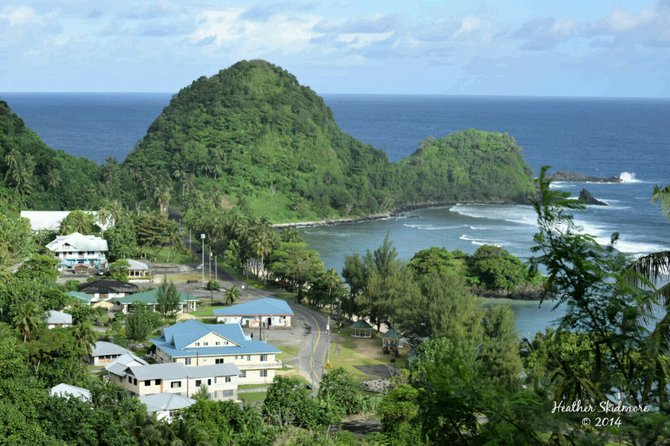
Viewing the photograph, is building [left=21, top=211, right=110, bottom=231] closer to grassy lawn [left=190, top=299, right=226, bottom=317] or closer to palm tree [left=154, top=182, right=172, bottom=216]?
palm tree [left=154, top=182, right=172, bottom=216]

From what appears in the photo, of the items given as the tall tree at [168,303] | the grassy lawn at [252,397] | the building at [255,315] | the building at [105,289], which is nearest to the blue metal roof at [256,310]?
the building at [255,315]

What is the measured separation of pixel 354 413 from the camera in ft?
132

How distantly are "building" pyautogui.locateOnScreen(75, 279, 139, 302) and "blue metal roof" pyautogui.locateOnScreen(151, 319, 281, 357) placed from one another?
42.5ft

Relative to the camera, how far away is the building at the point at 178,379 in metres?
41.8

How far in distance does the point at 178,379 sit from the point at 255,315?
15.5 m

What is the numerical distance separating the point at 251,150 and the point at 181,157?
934 cm

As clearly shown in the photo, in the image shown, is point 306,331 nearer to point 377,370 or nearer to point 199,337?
point 377,370

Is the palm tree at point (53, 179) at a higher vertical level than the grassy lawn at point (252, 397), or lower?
higher

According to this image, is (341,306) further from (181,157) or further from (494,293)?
(181,157)

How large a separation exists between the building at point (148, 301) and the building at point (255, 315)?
10.5 ft

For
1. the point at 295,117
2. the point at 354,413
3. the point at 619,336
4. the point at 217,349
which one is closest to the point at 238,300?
the point at 217,349

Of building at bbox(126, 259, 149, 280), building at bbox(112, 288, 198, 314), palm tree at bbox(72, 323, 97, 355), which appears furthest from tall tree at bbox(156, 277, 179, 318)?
palm tree at bbox(72, 323, 97, 355)

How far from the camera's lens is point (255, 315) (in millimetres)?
57500

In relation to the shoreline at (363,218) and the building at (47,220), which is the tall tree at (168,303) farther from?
the shoreline at (363,218)
